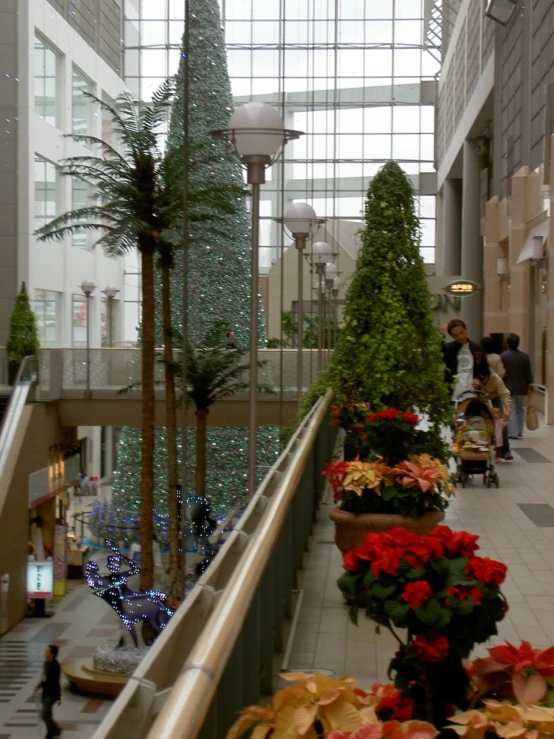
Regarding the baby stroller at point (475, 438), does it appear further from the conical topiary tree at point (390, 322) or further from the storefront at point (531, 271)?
the storefront at point (531, 271)

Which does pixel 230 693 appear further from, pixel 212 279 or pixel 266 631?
pixel 212 279

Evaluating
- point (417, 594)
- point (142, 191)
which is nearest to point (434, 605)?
point (417, 594)

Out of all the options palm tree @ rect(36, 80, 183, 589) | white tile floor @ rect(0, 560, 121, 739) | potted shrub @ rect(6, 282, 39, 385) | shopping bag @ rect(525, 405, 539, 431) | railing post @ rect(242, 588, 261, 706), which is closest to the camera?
railing post @ rect(242, 588, 261, 706)

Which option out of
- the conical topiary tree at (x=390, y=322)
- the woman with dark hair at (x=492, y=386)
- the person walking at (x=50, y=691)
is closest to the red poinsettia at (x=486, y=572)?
the conical topiary tree at (x=390, y=322)

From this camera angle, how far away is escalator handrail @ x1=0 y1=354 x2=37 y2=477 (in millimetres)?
21391

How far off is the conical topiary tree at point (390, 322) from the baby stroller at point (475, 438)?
5.67ft

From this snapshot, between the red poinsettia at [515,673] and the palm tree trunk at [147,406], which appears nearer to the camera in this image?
the red poinsettia at [515,673]

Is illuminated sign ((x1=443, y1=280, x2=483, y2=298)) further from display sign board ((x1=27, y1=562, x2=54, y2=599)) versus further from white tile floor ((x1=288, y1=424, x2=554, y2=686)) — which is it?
white tile floor ((x1=288, y1=424, x2=554, y2=686))

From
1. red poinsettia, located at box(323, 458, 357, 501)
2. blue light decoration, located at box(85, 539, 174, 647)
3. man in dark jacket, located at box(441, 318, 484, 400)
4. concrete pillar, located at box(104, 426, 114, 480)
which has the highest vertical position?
man in dark jacket, located at box(441, 318, 484, 400)

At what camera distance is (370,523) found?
5508 mm

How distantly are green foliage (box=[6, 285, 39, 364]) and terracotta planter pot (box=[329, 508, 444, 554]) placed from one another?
1740 centimetres

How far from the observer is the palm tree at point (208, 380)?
21.9 m

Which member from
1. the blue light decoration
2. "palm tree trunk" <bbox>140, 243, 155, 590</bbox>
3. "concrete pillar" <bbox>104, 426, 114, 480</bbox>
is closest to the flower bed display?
the blue light decoration

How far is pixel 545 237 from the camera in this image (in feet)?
68.1
